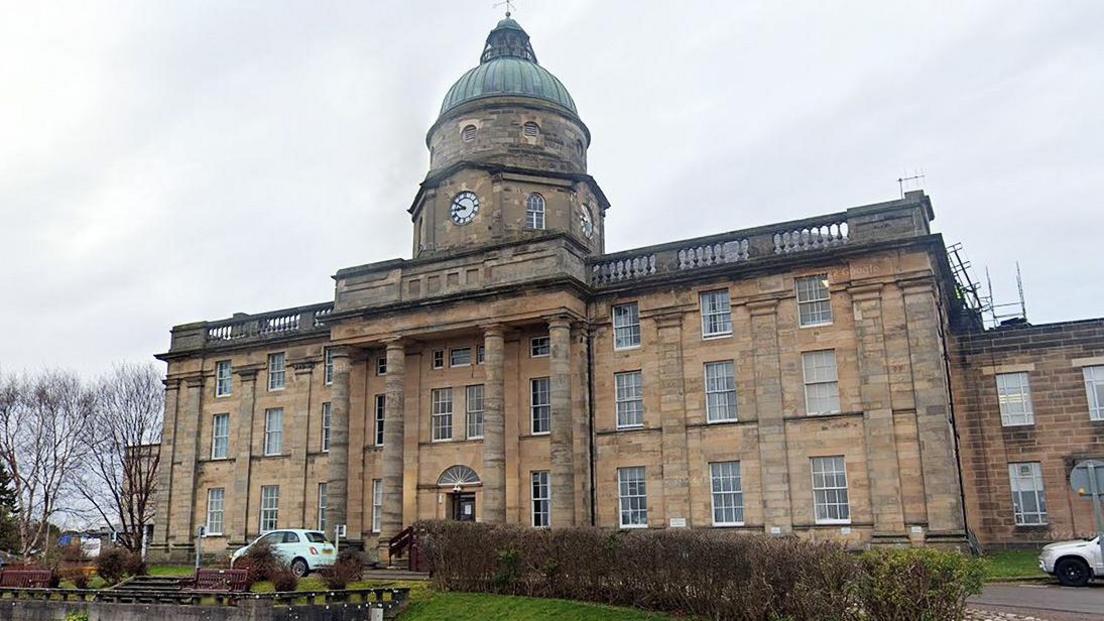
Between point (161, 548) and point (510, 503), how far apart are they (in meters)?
17.8

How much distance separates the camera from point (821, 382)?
27547mm

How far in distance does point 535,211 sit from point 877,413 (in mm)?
16042

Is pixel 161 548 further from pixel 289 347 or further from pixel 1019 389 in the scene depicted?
pixel 1019 389

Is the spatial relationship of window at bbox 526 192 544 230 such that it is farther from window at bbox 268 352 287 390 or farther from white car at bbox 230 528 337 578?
white car at bbox 230 528 337 578

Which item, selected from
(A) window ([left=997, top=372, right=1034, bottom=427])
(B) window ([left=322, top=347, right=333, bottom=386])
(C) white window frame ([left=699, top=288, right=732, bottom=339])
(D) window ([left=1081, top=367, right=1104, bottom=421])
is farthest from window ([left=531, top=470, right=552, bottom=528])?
(D) window ([left=1081, top=367, right=1104, bottom=421])

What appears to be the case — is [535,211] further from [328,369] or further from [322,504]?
[322,504]

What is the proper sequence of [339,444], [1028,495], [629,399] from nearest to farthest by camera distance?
[1028,495] → [629,399] → [339,444]

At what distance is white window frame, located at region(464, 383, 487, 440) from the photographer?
104 ft

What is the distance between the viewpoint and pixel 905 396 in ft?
85.3

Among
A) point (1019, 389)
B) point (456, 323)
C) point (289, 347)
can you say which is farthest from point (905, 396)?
point (289, 347)

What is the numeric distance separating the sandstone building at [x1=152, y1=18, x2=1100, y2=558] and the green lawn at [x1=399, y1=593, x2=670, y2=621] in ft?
27.0

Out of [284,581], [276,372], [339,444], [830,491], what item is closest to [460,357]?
[339,444]

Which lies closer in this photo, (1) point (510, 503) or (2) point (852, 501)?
(2) point (852, 501)

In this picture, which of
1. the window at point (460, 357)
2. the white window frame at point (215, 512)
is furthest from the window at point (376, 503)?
the white window frame at point (215, 512)
